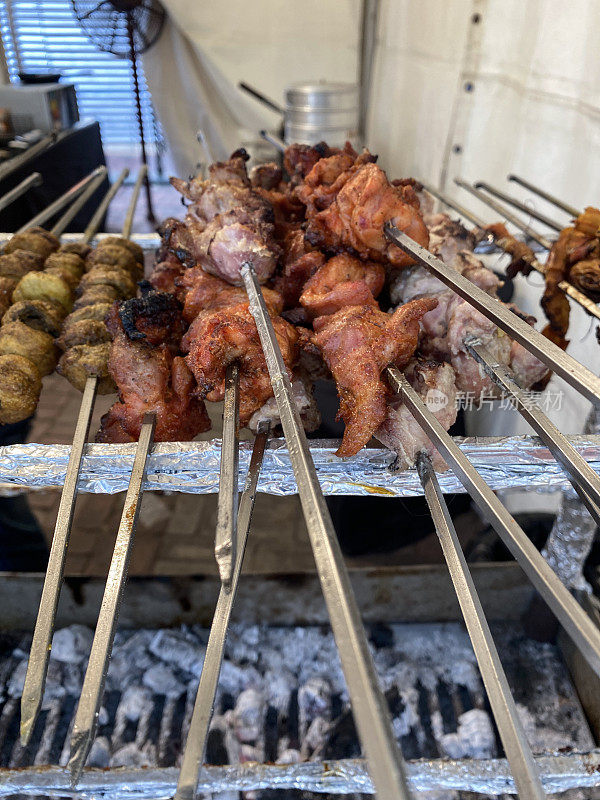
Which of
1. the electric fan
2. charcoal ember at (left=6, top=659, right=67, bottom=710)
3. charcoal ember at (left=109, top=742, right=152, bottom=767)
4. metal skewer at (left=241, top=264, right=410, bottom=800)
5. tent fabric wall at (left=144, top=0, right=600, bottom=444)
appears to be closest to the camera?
metal skewer at (left=241, top=264, right=410, bottom=800)

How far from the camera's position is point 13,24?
9094 mm

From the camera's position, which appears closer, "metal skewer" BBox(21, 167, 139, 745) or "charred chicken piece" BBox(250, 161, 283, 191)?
"metal skewer" BBox(21, 167, 139, 745)

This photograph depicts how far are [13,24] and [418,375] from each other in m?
11.1

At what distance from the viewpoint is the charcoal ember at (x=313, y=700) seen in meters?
2.37

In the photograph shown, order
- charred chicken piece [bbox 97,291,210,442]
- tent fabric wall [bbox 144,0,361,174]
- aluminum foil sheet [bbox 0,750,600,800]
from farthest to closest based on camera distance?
tent fabric wall [bbox 144,0,361,174]
charred chicken piece [bbox 97,291,210,442]
aluminum foil sheet [bbox 0,750,600,800]

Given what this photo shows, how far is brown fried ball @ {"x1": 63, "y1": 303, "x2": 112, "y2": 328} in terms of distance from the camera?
2.05m

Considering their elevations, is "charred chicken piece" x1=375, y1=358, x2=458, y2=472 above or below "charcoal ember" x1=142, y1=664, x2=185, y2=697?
above

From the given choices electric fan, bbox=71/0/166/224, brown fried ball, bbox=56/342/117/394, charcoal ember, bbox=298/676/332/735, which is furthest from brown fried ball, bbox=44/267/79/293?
electric fan, bbox=71/0/166/224

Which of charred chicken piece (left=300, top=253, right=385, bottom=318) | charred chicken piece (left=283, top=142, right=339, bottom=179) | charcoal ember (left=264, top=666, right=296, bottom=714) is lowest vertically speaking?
charcoal ember (left=264, top=666, right=296, bottom=714)

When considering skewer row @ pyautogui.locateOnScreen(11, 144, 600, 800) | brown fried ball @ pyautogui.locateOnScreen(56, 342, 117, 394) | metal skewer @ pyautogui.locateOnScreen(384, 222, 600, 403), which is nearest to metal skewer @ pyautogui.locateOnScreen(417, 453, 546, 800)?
skewer row @ pyautogui.locateOnScreen(11, 144, 600, 800)

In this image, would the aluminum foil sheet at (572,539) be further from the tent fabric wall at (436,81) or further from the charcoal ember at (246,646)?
the charcoal ember at (246,646)

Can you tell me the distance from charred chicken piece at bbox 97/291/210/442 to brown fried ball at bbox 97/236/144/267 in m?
0.99

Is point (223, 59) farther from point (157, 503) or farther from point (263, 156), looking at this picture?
point (157, 503)

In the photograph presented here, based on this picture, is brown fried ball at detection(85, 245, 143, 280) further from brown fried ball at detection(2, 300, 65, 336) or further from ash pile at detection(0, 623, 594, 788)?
ash pile at detection(0, 623, 594, 788)
